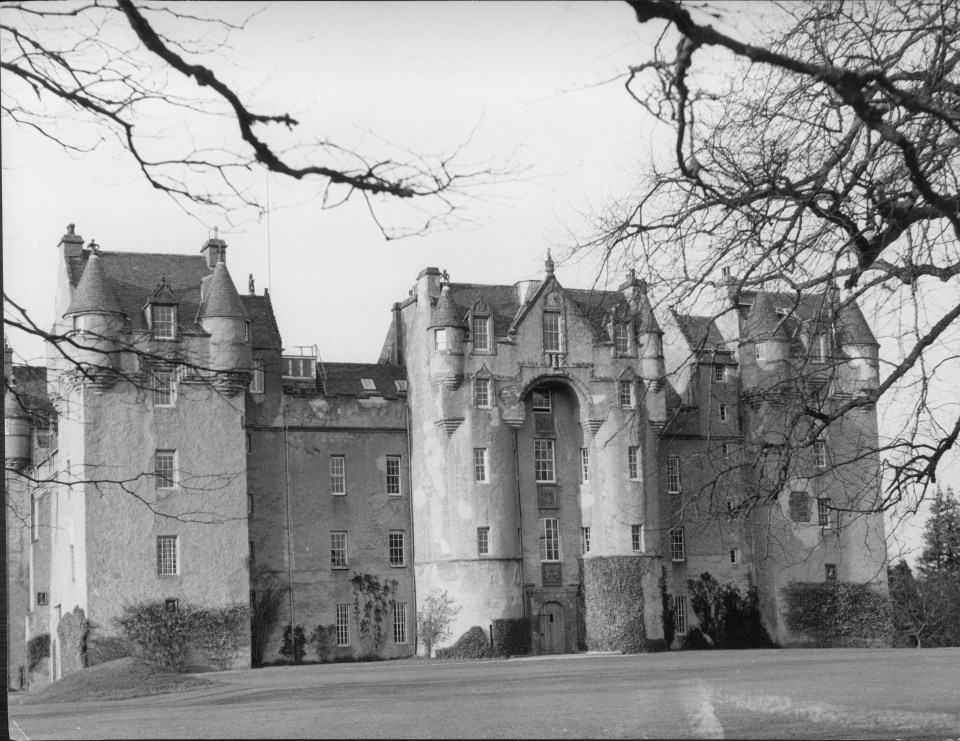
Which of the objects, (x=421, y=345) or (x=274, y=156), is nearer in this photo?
(x=274, y=156)

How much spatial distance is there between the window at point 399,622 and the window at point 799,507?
55.0 feet

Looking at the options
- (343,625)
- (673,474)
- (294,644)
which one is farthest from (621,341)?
(294,644)

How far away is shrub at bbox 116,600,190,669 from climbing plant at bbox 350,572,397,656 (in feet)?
25.3

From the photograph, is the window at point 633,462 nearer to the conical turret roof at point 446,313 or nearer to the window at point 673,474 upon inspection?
the window at point 673,474

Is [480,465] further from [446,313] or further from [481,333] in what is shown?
[446,313]

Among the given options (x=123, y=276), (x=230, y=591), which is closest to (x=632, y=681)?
(x=230, y=591)

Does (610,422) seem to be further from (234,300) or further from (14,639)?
(14,639)

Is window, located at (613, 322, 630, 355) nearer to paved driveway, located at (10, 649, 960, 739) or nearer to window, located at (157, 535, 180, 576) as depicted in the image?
paved driveway, located at (10, 649, 960, 739)

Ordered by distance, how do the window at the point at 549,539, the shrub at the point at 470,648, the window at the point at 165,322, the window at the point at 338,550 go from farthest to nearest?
the window at the point at 549,539 → the window at the point at 338,550 → the shrub at the point at 470,648 → the window at the point at 165,322

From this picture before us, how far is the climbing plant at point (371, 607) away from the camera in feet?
170

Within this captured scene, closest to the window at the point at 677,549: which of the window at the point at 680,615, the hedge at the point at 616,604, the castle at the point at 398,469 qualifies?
the castle at the point at 398,469

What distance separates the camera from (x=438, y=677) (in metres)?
37.4

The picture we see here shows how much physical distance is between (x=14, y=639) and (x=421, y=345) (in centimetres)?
2003

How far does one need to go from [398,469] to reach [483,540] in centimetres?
500
